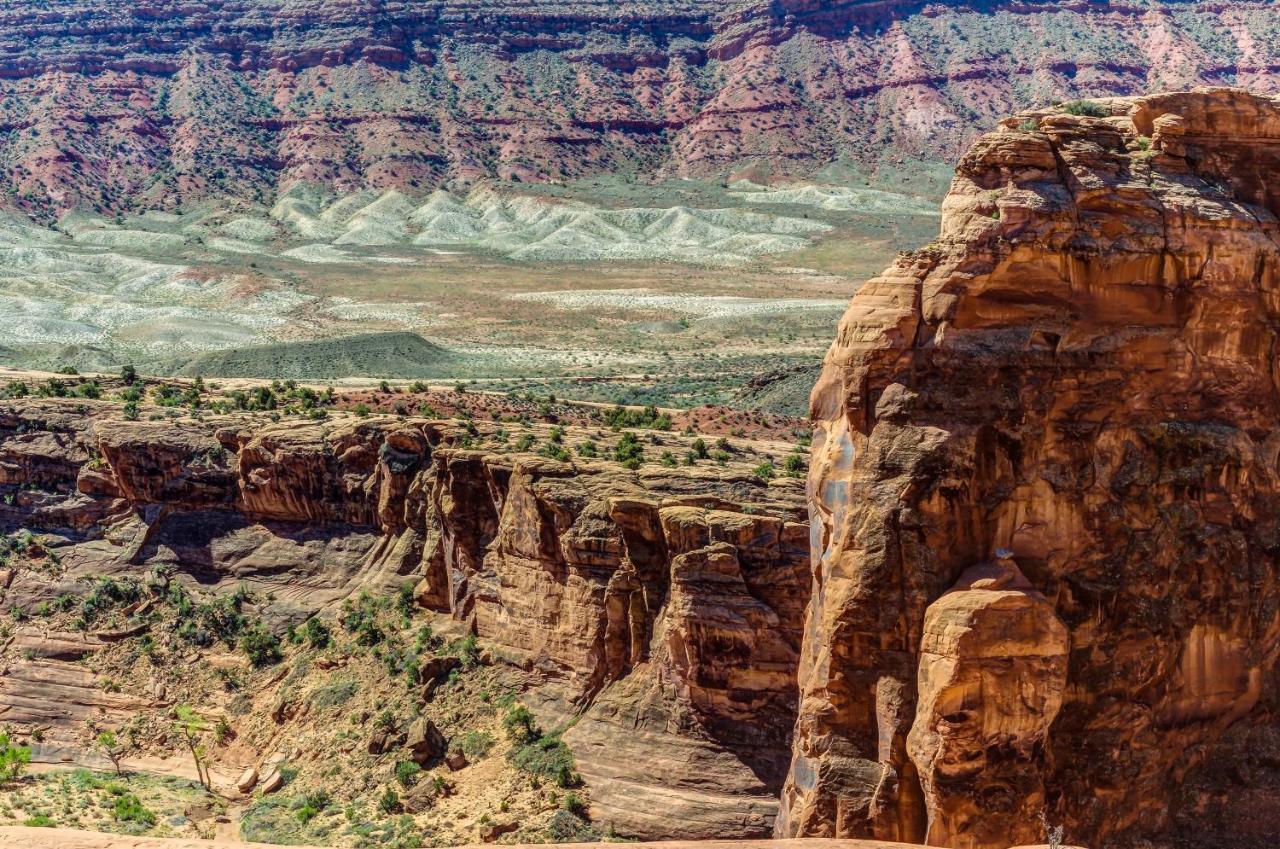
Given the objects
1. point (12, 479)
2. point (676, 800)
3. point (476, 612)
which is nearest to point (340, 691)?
point (476, 612)

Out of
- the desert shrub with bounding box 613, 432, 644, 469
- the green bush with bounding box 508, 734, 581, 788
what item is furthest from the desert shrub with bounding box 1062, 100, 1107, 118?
the desert shrub with bounding box 613, 432, 644, 469

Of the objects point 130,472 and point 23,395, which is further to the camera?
point 23,395

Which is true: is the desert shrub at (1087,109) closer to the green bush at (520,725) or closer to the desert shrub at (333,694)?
the green bush at (520,725)

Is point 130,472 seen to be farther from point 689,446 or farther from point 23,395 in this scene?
point 689,446

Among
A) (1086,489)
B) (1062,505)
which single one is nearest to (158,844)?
(1062,505)

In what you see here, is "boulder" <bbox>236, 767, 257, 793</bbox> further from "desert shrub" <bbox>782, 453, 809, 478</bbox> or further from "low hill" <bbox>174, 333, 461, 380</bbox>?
"low hill" <bbox>174, 333, 461, 380</bbox>

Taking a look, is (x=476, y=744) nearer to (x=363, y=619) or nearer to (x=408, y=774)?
(x=408, y=774)
